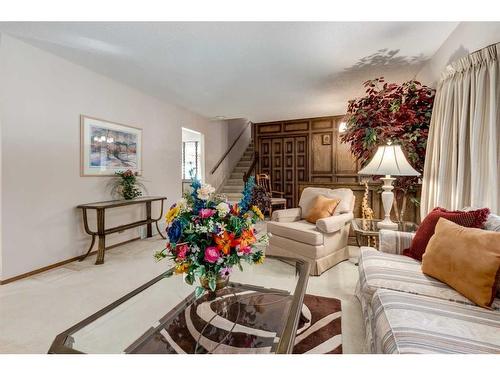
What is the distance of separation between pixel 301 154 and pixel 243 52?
3.77 m

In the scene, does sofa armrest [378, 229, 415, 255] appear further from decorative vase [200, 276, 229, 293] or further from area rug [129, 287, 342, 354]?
decorative vase [200, 276, 229, 293]

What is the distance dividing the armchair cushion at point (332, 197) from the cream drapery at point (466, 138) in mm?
793

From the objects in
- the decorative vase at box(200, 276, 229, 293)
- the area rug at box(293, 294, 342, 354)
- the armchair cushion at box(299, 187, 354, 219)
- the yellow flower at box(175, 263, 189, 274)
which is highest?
the armchair cushion at box(299, 187, 354, 219)

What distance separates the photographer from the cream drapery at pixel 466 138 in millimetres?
1783

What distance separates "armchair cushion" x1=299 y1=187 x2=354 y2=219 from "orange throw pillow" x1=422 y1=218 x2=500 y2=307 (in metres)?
1.53

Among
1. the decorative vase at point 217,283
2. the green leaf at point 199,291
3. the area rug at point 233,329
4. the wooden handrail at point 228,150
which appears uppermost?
the wooden handrail at point 228,150

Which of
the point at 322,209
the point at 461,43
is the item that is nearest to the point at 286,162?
the point at 322,209

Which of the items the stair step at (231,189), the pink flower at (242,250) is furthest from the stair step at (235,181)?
the pink flower at (242,250)

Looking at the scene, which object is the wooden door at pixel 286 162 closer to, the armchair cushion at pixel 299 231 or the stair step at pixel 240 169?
the stair step at pixel 240 169

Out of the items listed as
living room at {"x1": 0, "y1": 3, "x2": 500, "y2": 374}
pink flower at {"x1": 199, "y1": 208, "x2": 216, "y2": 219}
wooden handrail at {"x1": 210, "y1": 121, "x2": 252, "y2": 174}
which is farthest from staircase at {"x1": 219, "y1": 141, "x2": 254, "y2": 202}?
pink flower at {"x1": 199, "y1": 208, "x2": 216, "y2": 219}

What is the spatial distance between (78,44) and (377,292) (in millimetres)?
3419

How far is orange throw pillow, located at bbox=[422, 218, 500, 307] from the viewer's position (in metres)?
1.28
